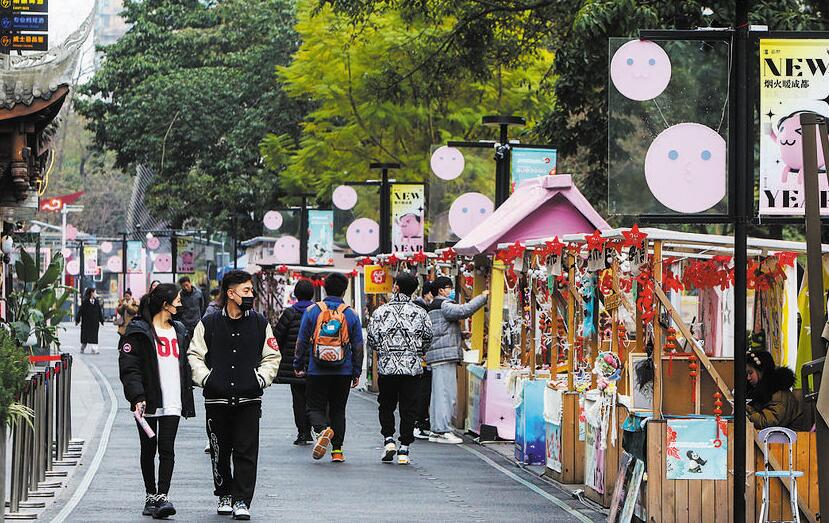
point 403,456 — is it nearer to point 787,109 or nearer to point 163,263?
point 787,109

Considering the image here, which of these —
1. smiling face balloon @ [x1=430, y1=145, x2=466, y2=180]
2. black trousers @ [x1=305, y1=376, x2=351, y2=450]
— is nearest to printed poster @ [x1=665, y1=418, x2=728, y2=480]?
black trousers @ [x1=305, y1=376, x2=351, y2=450]

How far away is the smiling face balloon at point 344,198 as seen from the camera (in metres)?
37.0

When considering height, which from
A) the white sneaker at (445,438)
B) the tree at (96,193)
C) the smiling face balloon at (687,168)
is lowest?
the white sneaker at (445,438)

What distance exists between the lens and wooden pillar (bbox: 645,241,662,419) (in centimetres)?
1159

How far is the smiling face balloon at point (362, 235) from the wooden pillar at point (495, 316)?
16.6m

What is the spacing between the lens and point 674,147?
11203 millimetres

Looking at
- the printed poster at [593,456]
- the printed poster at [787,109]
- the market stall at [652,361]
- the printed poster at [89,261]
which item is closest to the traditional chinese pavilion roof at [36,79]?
the market stall at [652,361]

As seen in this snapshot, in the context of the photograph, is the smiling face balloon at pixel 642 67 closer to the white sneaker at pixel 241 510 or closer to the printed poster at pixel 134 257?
the white sneaker at pixel 241 510

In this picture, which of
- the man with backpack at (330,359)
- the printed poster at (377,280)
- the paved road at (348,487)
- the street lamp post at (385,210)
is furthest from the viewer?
the street lamp post at (385,210)

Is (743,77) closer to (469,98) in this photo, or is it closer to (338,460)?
(338,460)

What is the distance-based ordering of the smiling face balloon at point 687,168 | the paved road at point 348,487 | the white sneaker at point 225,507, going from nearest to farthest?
the smiling face balloon at point 687,168 → the white sneaker at point 225,507 → the paved road at point 348,487

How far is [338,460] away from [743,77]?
7.35 metres

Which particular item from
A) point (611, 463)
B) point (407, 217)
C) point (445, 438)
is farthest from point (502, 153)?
point (611, 463)

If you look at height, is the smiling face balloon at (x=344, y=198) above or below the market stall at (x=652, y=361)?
above
